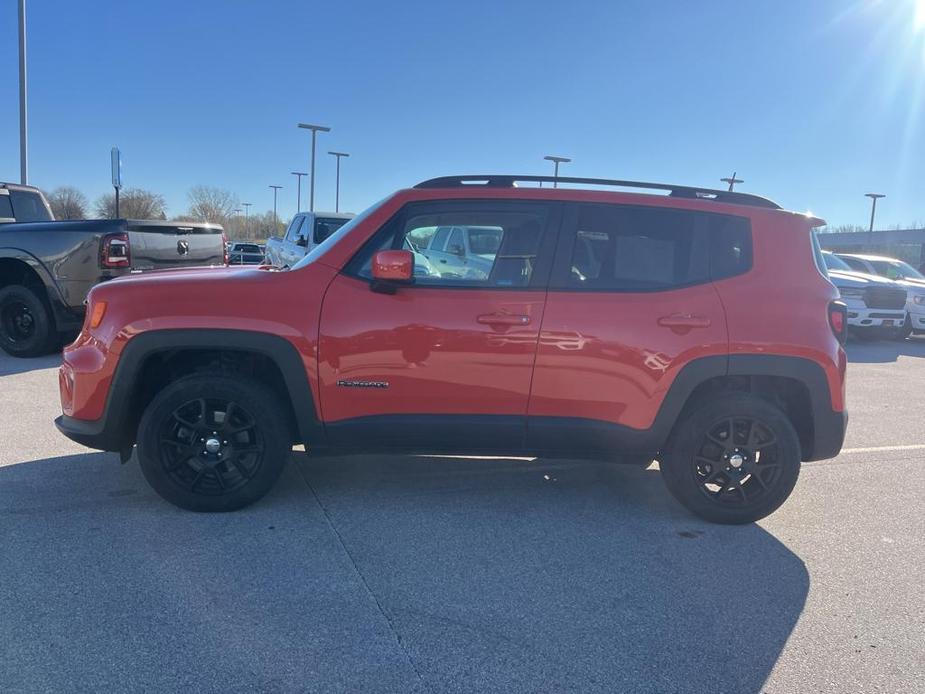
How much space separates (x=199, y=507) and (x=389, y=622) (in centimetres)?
149

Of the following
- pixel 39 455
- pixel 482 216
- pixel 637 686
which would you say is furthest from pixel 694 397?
pixel 39 455

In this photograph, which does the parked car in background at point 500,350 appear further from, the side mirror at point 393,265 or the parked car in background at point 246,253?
the parked car in background at point 246,253

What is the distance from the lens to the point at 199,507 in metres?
3.63

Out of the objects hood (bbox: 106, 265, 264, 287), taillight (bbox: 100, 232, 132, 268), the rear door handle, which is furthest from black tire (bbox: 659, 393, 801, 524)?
taillight (bbox: 100, 232, 132, 268)

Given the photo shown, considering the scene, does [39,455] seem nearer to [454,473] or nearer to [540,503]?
[454,473]

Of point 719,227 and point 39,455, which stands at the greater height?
point 719,227

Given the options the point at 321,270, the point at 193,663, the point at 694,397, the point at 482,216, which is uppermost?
the point at 482,216

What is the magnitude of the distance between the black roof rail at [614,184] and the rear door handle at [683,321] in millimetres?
740

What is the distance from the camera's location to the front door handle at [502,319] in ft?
11.5

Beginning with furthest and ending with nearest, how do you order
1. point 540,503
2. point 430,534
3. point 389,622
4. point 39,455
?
point 39,455 < point 540,503 < point 430,534 < point 389,622

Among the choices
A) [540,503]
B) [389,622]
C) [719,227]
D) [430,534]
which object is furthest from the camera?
[540,503]

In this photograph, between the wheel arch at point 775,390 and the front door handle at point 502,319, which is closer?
the front door handle at point 502,319

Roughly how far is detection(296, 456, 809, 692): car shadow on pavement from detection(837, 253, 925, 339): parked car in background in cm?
1184

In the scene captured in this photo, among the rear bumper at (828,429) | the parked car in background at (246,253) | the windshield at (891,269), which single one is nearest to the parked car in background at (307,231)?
the rear bumper at (828,429)
